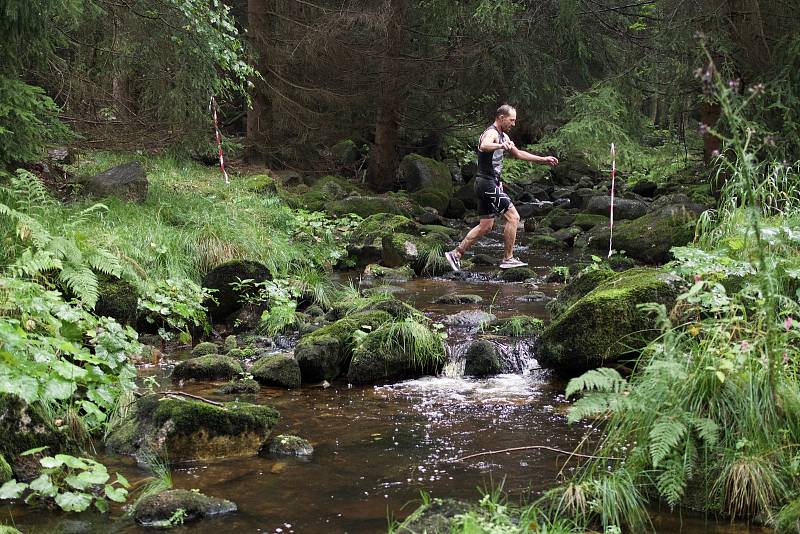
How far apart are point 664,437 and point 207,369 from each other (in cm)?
428

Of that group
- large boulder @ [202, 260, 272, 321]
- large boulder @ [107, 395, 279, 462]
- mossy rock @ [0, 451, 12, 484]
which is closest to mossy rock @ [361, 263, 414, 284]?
large boulder @ [202, 260, 272, 321]

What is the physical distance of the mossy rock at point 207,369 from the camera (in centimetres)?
709

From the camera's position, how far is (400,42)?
20.5m

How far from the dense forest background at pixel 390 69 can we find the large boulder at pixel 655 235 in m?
2.04

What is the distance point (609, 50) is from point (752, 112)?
8.96m

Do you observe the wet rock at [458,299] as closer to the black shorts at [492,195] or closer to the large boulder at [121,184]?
the black shorts at [492,195]

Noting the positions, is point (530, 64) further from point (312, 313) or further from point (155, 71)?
point (312, 313)

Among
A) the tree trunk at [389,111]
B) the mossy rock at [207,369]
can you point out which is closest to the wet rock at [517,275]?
the mossy rock at [207,369]

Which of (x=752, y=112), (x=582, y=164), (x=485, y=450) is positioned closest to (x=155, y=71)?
(x=752, y=112)

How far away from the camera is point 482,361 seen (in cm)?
750

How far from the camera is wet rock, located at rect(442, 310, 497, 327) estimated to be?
8906 millimetres

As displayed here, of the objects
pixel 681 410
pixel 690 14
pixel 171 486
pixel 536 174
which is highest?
pixel 690 14

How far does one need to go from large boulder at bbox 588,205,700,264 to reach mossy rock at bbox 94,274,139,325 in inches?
337

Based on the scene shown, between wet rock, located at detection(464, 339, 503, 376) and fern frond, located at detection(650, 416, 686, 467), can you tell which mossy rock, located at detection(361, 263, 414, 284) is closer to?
wet rock, located at detection(464, 339, 503, 376)
